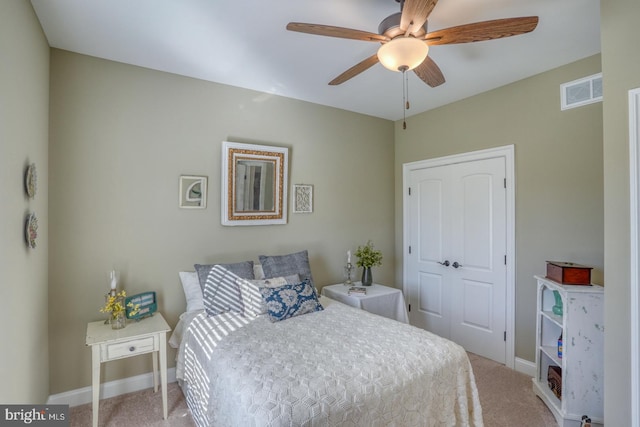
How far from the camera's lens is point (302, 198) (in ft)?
11.8

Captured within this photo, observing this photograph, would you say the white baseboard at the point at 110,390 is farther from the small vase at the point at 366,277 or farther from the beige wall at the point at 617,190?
the beige wall at the point at 617,190

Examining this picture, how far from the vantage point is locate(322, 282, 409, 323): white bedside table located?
3256 millimetres

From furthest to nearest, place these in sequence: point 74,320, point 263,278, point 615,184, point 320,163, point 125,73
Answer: point 320,163 < point 263,278 < point 125,73 < point 74,320 < point 615,184

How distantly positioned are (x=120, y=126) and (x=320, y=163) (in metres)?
1.98

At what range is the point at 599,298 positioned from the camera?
2178mm

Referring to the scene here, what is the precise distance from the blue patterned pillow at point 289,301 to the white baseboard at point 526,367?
2.02 meters

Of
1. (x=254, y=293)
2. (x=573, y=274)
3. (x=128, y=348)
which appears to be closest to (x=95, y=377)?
(x=128, y=348)

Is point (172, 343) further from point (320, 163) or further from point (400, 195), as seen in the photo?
point (400, 195)

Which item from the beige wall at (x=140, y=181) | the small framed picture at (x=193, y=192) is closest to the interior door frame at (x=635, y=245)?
the beige wall at (x=140, y=181)

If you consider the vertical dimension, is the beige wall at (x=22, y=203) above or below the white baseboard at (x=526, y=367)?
above

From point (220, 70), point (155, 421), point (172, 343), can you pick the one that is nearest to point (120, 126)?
point (220, 70)

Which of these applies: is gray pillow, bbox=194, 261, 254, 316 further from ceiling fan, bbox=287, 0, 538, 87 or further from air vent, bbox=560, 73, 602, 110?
air vent, bbox=560, 73, 602, 110

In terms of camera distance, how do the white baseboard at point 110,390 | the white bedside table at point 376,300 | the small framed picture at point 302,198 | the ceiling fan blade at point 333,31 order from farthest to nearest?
the small framed picture at point 302,198, the white bedside table at point 376,300, the white baseboard at point 110,390, the ceiling fan blade at point 333,31

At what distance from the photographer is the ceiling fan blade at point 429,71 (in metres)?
2.01
